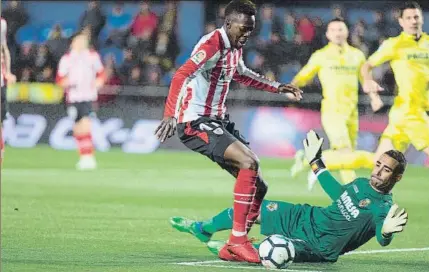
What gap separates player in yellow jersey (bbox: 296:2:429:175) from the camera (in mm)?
13977

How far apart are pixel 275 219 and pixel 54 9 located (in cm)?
1877

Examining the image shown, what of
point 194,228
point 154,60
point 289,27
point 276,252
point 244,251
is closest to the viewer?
point 276,252

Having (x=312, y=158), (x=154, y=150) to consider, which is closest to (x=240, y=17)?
(x=312, y=158)

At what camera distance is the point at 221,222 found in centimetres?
972

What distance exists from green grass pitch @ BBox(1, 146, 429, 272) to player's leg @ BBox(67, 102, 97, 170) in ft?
0.82

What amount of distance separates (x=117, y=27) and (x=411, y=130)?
1323 centimetres

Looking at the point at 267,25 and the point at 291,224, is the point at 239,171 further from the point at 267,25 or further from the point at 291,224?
the point at 267,25

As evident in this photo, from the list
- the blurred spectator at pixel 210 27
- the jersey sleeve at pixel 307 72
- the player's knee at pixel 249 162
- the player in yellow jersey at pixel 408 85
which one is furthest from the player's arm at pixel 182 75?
the blurred spectator at pixel 210 27

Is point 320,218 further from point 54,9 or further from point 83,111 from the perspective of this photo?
point 54,9

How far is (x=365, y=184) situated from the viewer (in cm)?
919

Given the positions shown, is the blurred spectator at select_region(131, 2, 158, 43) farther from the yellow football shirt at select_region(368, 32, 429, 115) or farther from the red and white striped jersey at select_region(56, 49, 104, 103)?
the yellow football shirt at select_region(368, 32, 429, 115)

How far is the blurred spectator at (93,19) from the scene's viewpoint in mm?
25625

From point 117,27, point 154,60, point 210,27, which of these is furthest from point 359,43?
point 117,27

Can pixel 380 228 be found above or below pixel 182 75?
below
